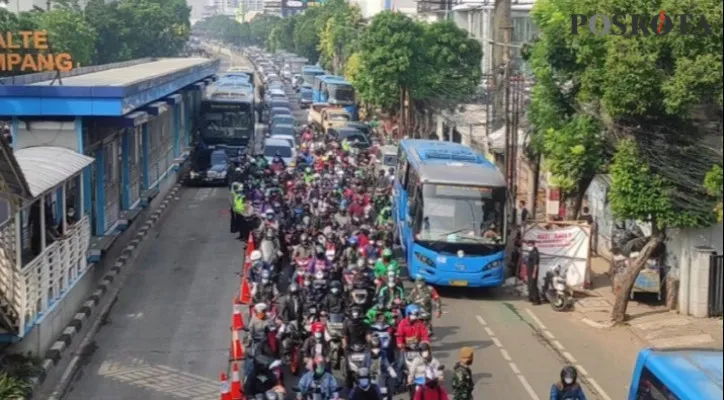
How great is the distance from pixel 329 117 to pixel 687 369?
42160 millimetres

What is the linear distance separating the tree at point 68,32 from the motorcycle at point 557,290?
128 feet

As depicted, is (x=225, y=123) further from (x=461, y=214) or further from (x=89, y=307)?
(x=89, y=307)

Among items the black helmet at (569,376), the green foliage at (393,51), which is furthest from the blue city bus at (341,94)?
the black helmet at (569,376)

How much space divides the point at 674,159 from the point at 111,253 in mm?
11544

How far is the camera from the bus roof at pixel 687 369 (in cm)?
887

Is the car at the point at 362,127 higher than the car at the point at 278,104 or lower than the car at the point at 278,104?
lower

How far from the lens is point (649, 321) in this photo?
18688 millimetres

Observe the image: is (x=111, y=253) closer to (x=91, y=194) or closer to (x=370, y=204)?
(x=91, y=194)

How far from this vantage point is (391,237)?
2528 centimetres

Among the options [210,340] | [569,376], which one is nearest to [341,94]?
[210,340]

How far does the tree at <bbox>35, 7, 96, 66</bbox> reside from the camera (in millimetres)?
55562

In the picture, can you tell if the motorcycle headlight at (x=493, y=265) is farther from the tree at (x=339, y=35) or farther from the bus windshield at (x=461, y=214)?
the tree at (x=339, y=35)

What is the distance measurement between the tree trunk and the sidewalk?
20 cm

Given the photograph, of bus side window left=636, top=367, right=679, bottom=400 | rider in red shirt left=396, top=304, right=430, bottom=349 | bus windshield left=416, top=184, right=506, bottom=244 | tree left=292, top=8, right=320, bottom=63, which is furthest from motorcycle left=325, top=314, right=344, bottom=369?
tree left=292, top=8, right=320, bottom=63
